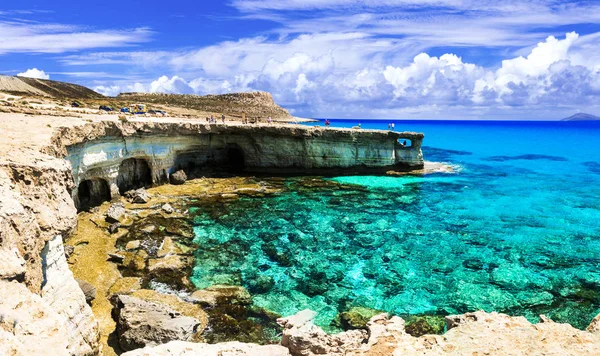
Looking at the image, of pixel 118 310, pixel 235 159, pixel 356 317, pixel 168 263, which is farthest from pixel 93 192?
pixel 356 317

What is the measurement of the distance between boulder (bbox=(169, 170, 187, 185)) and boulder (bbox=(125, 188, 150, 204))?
4338mm

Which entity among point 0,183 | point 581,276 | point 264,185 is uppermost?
point 0,183

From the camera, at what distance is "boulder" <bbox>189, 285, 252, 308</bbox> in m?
Answer: 14.6

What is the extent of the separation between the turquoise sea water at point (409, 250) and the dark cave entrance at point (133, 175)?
7.99 meters

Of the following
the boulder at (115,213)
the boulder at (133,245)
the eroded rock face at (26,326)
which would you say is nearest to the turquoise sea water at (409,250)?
the boulder at (133,245)

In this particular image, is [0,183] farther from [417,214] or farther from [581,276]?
[417,214]

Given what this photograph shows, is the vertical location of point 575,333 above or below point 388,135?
below

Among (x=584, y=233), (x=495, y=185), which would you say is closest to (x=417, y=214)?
(x=584, y=233)

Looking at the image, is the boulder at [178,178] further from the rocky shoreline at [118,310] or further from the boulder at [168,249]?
the rocky shoreline at [118,310]

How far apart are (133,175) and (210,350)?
2617cm

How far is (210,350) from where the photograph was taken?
25.5ft

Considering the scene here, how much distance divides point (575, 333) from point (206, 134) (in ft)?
110

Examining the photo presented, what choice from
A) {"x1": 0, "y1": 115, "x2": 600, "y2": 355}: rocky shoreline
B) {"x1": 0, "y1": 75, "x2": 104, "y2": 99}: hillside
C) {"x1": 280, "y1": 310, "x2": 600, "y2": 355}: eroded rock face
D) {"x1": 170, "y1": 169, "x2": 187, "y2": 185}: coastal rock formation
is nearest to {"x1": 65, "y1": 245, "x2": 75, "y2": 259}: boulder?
{"x1": 0, "y1": 115, "x2": 600, "y2": 355}: rocky shoreline

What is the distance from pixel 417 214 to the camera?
2639 cm
